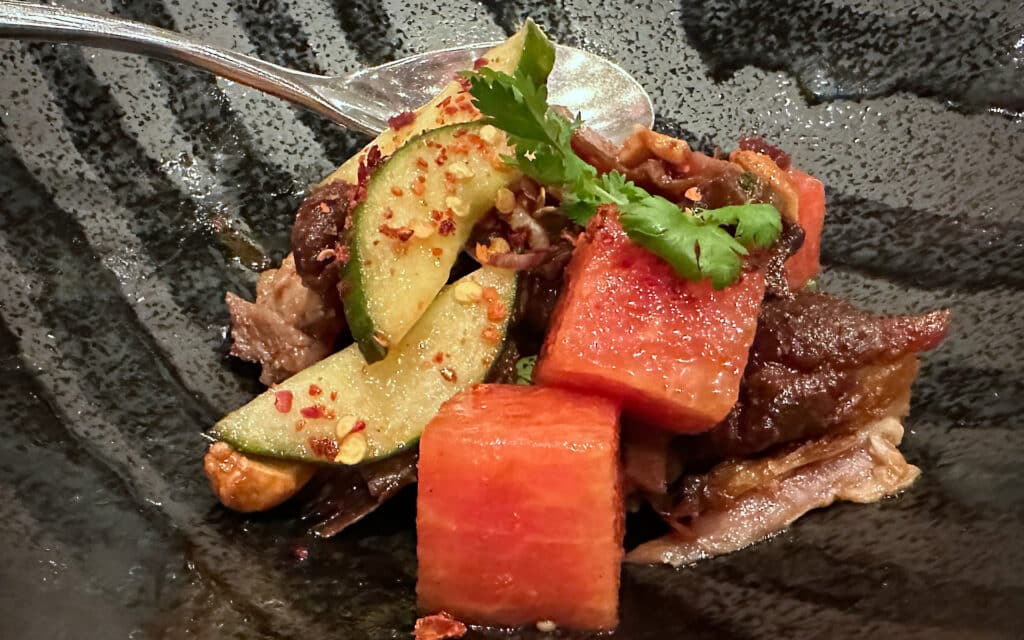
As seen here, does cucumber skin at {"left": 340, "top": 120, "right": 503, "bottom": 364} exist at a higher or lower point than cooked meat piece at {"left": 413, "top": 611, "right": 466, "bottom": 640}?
higher

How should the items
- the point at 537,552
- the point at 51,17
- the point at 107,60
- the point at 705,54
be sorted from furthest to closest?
the point at 705,54
the point at 107,60
the point at 51,17
the point at 537,552

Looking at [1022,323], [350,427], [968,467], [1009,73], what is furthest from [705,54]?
[350,427]

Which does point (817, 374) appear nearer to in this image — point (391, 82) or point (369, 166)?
point (369, 166)

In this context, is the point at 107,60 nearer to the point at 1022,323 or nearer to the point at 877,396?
the point at 877,396

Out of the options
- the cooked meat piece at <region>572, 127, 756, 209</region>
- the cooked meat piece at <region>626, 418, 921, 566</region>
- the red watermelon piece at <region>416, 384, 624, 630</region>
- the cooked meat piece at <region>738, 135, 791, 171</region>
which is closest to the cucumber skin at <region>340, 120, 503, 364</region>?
the red watermelon piece at <region>416, 384, 624, 630</region>

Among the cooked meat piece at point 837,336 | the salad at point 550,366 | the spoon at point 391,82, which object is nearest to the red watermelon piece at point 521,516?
the salad at point 550,366

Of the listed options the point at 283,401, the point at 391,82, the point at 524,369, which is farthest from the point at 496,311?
the point at 391,82

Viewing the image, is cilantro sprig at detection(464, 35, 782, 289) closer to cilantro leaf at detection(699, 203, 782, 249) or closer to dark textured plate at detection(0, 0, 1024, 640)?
cilantro leaf at detection(699, 203, 782, 249)
